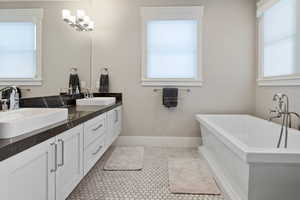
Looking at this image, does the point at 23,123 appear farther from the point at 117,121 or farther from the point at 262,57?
the point at 262,57

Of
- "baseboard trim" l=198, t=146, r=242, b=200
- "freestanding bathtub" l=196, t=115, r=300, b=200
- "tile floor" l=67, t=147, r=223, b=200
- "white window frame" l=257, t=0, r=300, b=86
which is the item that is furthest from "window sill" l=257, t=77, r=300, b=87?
"tile floor" l=67, t=147, r=223, b=200

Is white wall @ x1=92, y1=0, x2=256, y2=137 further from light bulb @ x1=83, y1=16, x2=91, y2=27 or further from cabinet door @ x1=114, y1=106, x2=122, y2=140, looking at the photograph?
light bulb @ x1=83, y1=16, x2=91, y2=27

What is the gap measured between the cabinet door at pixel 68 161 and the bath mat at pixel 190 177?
1.01 meters

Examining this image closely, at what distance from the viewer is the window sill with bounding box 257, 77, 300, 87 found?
2900 millimetres

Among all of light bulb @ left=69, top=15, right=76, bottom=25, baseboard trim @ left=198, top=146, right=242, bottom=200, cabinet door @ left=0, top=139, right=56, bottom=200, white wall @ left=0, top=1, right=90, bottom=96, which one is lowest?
baseboard trim @ left=198, top=146, right=242, bottom=200

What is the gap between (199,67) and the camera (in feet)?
13.6

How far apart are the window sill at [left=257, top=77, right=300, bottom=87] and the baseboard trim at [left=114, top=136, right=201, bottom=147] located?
4.40ft

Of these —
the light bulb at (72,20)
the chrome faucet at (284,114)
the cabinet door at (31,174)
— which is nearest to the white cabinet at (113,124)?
the light bulb at (72,20)

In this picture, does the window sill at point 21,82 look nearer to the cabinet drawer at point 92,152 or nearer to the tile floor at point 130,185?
the cabinet drawer at point 92,152

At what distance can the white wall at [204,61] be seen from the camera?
4145mm

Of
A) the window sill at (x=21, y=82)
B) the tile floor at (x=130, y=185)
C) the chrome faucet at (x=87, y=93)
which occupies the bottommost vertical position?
the tile floor at (x=130, y=185)

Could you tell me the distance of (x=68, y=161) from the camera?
183 centimetres

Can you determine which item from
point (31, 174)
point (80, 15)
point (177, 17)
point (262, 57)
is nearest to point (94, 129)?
point (31, 174)

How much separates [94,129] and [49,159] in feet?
3.39
